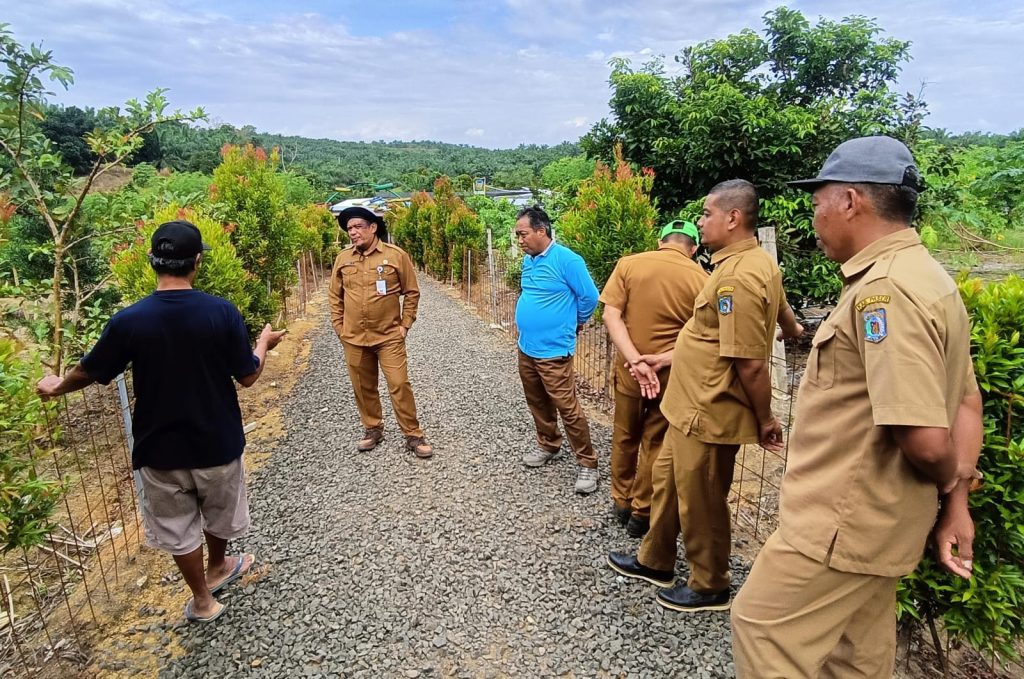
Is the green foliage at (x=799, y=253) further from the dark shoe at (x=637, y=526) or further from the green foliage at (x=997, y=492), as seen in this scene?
the green foliage at (x=997, y=492)

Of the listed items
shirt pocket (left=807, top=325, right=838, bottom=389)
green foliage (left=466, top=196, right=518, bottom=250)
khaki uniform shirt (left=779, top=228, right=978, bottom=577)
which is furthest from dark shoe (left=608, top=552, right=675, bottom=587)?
green foliage (left=466, top=196, right=518, bottom=250)

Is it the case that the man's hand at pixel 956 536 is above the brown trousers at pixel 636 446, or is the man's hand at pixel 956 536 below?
above

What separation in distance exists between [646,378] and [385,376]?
2408mm

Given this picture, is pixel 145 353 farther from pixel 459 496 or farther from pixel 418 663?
pixel 459 496

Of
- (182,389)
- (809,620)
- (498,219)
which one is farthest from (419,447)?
(498,219)

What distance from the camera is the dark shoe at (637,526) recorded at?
3.41 metres

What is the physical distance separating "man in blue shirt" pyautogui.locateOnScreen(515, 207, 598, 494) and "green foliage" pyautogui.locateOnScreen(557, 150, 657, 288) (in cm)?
153

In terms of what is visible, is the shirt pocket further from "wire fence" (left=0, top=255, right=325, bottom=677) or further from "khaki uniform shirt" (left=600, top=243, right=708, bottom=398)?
"wire fence" (left=0, top=255, right=325, bottom=677)

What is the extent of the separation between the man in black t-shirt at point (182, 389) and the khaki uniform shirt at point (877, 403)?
2.33 m

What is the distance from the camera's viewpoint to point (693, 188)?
7645 mm

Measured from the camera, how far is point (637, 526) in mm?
3412

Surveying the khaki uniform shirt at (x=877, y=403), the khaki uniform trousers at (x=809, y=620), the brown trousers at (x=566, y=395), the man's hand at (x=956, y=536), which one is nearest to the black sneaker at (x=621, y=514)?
the brown trousers at (x=566, y=395)

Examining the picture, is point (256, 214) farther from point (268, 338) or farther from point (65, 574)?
point (268, 338)

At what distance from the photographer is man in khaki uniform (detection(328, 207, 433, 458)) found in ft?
14.9
